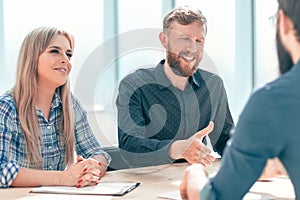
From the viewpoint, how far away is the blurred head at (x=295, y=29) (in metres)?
0.85

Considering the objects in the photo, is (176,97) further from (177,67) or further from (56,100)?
(56,100)

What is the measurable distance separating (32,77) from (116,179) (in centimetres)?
62

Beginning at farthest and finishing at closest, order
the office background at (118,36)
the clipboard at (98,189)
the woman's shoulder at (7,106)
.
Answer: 1. the office background at (118,36)
2. the woman's shoulder at (7,106)
3. the clipboard at (98,189)

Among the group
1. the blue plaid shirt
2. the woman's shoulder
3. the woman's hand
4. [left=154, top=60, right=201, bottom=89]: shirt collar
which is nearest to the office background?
[left=154, top=60, right=201, bottom=89]: shirt collar

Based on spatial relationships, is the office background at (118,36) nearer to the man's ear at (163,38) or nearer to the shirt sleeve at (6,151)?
the man's ear at (163,38)

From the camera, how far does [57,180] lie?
1.96m

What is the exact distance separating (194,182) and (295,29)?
378 mm

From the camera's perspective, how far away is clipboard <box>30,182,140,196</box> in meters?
1.80

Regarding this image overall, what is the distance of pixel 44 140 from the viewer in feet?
7.53

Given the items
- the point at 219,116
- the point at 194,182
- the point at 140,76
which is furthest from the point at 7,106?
the point at 194,182

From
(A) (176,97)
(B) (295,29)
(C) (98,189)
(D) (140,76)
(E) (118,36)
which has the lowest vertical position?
(C) (98,189)

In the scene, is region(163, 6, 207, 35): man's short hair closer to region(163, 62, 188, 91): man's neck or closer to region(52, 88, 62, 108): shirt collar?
region(163, 62, 188, 91): man's neck

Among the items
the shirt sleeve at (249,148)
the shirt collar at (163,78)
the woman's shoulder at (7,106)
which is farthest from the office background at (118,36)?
the shirt sleeve at (249,148)

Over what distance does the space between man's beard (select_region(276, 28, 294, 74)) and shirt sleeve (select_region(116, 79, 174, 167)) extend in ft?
4.70
